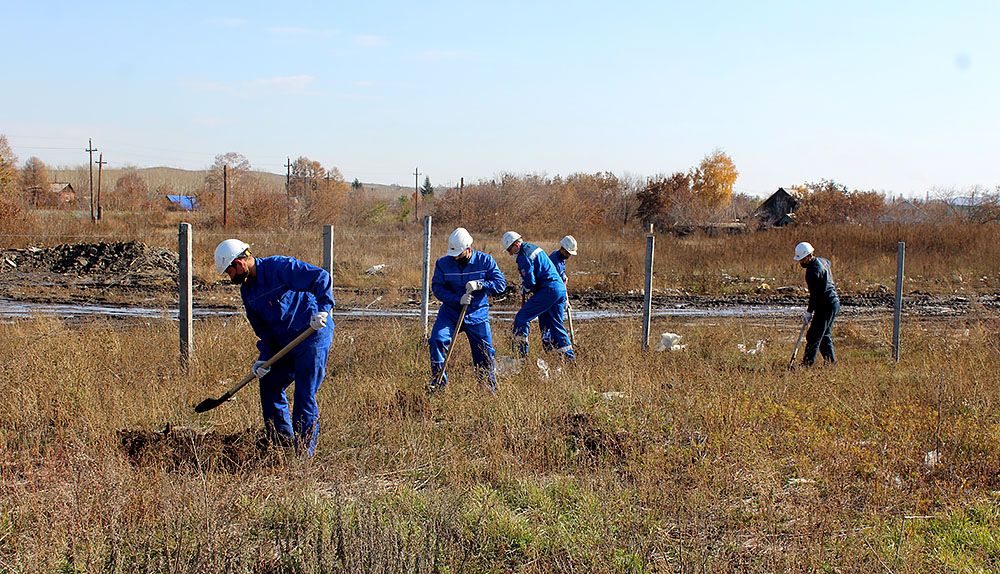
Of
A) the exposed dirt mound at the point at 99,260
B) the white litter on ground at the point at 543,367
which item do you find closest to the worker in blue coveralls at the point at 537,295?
the white litter on ground at the point at 543,367

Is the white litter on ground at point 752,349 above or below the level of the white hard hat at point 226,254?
below

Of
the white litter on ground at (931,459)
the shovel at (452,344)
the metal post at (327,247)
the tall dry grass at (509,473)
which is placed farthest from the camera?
the metal post at (327,247)

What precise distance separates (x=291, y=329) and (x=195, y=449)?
101cm

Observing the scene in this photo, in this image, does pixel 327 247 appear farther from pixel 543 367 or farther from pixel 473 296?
pixel 543 367

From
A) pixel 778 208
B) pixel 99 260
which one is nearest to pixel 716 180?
pixel 778 208

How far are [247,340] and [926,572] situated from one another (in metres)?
6.86

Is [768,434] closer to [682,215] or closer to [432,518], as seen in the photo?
[432,518]

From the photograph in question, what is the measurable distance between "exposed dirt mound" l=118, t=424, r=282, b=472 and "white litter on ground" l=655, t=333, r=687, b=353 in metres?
5.91

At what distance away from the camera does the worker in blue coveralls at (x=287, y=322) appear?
540cm

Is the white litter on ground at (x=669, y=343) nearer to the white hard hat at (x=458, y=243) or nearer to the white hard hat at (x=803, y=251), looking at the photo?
the white hard hat at (x=803, y=251)

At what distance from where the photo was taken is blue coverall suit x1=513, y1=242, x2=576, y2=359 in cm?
911

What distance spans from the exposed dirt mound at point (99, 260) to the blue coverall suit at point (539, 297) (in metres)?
12.5

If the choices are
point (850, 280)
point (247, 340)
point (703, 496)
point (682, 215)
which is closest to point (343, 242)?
point (850, 280)

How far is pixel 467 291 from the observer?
24.6 feet
